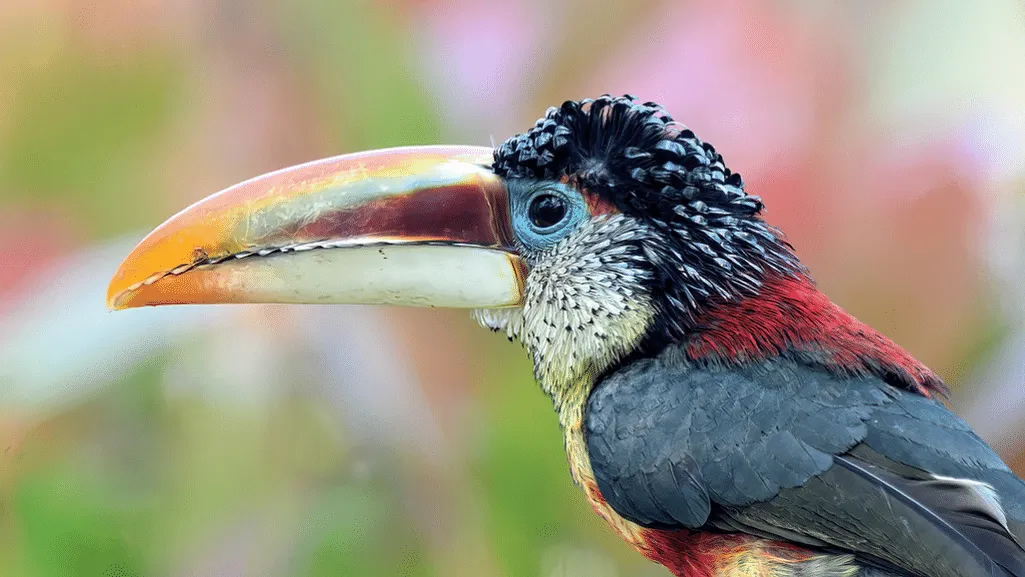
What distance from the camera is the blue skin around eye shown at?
39.7 inches

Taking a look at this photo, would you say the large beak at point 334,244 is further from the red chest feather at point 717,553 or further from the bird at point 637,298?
the red chest feather at point 717,553

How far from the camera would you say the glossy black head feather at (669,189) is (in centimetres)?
96

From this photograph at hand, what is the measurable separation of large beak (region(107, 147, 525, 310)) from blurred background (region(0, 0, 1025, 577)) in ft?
2.41

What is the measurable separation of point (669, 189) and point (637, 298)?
0.12 m

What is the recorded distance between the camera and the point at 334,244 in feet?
3.21

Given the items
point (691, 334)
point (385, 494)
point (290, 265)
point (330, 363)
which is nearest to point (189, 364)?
point (330, 363)

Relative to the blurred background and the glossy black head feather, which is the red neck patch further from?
the blurred background

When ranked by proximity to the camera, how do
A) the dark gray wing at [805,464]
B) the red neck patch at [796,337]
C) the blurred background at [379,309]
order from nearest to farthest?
1. the dark gray wing at [805,464]
2. the red neck patch at [796,337]
3. the blurred background at [379,309]

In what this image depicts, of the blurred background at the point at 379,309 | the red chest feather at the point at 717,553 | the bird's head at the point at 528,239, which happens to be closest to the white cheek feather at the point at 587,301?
the bird's head at the point at 528,239

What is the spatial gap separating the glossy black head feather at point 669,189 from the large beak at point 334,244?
0.33 feet

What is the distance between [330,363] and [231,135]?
0.53 metres

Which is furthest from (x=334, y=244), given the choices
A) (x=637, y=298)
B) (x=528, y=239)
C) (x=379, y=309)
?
(x=379, y=309)

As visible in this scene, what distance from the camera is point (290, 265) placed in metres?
0.99

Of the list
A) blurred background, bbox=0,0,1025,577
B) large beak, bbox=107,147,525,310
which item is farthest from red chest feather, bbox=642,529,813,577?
blurred background, bbox=0,0,1025,577
